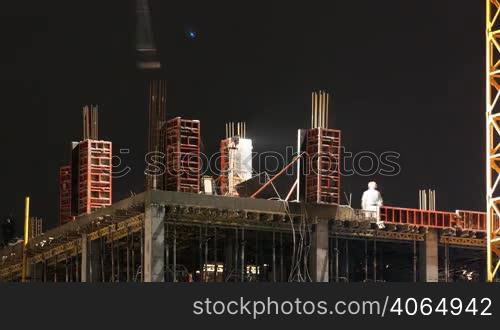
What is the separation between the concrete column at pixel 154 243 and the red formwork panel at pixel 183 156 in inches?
106

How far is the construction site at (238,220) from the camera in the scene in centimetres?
10769

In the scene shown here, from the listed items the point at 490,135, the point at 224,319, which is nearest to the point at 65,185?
the point at 490,135

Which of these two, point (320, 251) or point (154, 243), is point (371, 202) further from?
point (154, 243)

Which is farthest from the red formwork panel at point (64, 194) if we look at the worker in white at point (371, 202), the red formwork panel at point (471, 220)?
the red formwork panel at point (471, 220)

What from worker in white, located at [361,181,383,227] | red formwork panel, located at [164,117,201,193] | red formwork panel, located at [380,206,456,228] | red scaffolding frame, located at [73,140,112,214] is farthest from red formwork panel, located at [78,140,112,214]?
red formwork panel, located at [380,206,456,228]

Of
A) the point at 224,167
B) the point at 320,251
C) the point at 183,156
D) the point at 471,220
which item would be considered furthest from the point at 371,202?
the point at 183,156

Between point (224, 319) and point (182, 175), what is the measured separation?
5901 cm

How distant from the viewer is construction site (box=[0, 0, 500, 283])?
10769 cm

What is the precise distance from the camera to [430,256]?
117625mm

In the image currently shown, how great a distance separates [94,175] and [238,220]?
13259 millimetres

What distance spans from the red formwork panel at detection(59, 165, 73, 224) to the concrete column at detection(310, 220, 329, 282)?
2295cm

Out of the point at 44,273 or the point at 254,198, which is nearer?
the point at 254,198

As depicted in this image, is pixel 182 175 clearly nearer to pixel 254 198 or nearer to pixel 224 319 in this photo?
pixel 254 198

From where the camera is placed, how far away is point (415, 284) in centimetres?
4997
